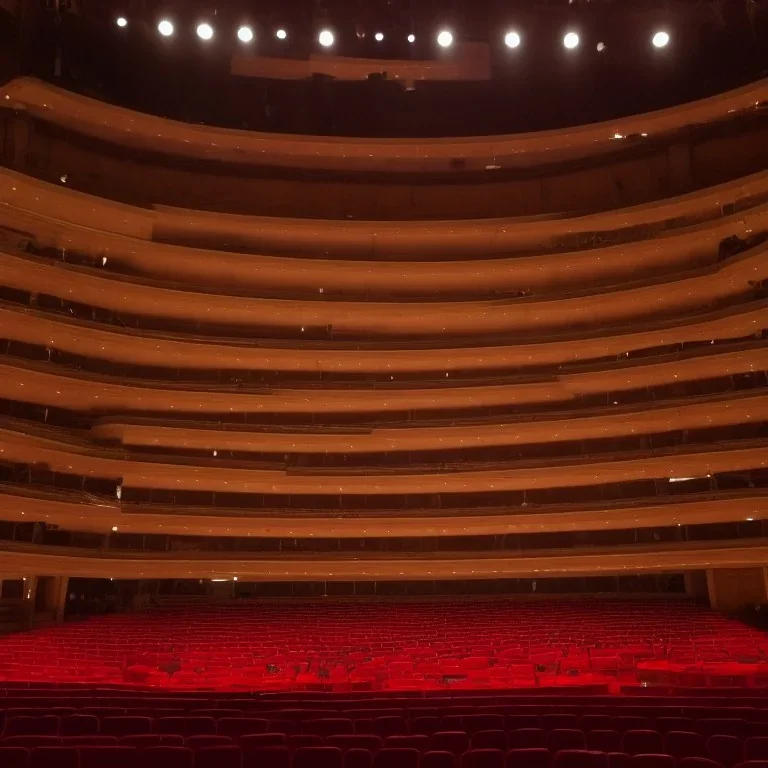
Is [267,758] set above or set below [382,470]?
below

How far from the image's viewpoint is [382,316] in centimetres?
2069

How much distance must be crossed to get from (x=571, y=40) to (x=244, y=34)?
799 centimetres

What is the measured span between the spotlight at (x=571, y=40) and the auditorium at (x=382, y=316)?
0.99ft

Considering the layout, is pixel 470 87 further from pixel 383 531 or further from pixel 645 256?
pixel 383 531

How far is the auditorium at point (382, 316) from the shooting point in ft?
59.7

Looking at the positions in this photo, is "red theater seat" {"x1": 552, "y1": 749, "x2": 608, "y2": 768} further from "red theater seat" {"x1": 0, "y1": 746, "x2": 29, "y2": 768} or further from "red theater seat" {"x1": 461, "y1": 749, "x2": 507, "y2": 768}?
"red theater seat" {"x1": 0, "y1": 746, "x2": 29, "y2": 768}

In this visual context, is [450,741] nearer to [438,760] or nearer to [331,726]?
[438,760]

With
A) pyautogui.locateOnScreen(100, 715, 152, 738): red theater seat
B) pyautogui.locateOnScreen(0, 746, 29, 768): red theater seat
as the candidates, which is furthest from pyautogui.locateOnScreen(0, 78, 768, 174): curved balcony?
pyautogui.locateOnScreen(0, 746, 29, 768): red theater seat

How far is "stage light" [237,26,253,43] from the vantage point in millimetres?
19281

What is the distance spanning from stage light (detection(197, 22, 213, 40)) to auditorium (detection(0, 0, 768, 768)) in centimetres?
21

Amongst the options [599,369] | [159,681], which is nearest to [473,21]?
[599,369]

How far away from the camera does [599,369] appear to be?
19.3 meters

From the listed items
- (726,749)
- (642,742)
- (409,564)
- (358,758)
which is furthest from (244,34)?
(726,749)

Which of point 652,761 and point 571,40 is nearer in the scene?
point 652,761
